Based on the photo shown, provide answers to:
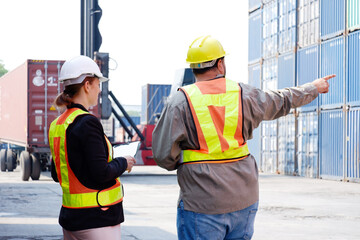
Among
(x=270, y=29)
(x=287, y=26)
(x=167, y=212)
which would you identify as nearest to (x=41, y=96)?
(x=167, y=212)

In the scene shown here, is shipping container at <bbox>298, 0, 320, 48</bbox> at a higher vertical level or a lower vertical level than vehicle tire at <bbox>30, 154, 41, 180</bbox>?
higher

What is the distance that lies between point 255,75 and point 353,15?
9.06m

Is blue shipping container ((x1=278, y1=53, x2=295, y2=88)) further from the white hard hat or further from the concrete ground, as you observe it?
the white hard hat

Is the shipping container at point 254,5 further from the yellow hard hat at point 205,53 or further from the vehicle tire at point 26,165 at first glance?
the yellow hard hat at point 205,53

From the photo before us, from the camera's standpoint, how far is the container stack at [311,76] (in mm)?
22625

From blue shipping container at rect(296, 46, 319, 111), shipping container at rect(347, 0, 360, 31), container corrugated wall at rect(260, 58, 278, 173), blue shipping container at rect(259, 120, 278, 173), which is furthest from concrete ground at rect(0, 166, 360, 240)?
container corrugated wall at rect(260, 58, 278, 173)

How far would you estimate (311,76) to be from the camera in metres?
25.6

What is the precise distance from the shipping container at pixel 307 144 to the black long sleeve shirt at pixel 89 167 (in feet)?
72.4

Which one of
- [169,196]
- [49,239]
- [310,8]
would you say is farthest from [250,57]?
[49,239]

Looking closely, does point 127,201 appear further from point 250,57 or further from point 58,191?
point 250,57

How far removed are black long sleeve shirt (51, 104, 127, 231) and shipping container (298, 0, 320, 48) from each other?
74.3ft

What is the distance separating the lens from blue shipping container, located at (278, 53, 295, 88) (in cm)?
2698

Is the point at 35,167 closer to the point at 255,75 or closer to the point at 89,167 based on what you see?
the point at 255,75

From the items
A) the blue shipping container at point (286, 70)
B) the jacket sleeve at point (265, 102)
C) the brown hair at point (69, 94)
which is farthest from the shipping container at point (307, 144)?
the brown hair at point (69, 94)
